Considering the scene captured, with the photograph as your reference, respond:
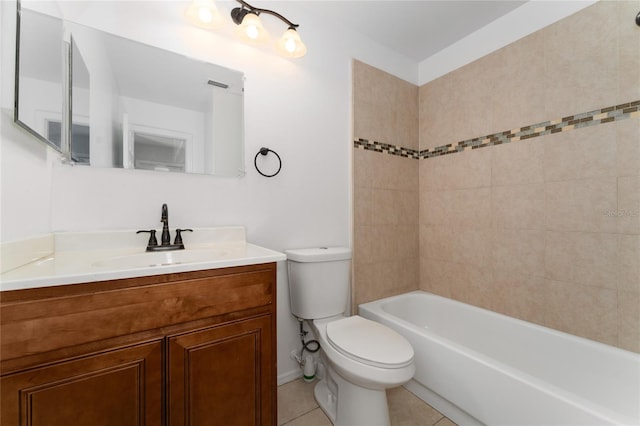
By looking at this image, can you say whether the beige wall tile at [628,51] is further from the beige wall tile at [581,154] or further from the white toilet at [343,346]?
the white toilet at [343,346]

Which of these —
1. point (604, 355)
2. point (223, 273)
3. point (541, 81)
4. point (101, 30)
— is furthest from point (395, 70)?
point (604, 355)

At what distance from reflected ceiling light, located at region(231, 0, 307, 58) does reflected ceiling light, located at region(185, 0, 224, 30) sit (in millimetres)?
149

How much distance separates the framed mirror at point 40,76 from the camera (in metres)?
0.84

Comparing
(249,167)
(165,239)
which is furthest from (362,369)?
(249,167)

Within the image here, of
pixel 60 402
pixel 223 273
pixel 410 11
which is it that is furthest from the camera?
pixel 410 11

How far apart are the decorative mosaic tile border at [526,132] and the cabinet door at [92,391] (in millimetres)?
1664

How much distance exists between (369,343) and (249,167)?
3.68ft

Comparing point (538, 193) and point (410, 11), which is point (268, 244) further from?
point (410, 11)

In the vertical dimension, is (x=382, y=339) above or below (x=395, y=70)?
below

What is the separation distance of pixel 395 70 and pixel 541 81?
0.99 m

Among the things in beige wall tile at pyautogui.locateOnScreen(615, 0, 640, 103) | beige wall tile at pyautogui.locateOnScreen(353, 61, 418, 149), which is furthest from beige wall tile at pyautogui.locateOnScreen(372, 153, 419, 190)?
beige wall tile at pyautogui.locateOnScreen(615, 0, 640, 103)

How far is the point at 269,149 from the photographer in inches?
61.7

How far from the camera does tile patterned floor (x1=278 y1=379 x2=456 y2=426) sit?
1.32m

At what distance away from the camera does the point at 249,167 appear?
1506 mm
